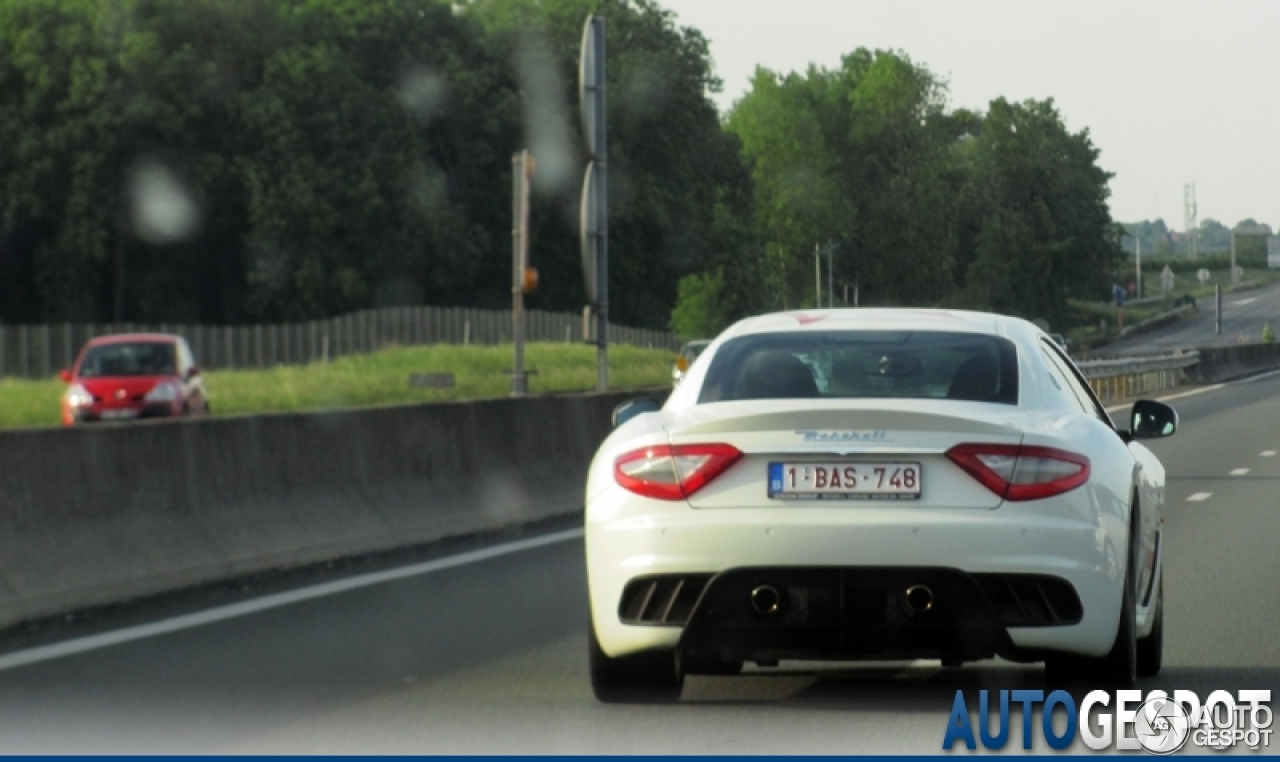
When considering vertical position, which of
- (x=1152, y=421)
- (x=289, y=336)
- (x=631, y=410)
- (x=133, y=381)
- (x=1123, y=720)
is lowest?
(x=289, y=336)

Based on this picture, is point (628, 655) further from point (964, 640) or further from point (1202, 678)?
point (1202, 678)

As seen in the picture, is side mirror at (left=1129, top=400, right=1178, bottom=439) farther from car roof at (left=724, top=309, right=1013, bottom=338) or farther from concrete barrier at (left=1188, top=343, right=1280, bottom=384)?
concrete barrier at (left=1188, top=343, right=1280, bottom=384)

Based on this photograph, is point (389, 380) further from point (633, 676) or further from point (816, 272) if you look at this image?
point (816, 272)

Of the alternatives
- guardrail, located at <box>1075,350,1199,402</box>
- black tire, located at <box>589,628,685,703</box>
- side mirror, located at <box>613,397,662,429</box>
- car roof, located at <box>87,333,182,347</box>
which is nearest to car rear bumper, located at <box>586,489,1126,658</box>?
black tire, located at <box>589,628,685,703</box>

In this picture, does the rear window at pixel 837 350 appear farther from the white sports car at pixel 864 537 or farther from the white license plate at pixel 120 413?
the white license plate at pixel 120 413

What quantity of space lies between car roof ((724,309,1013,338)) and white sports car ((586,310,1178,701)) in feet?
1.95

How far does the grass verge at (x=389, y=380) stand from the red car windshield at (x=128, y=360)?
177 inches

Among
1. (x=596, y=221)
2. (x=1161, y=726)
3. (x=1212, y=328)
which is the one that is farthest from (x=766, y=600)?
(x=1212, y=328)

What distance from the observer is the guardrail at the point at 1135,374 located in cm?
4656

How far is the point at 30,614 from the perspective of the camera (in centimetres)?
1112

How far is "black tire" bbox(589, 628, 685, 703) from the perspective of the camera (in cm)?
836

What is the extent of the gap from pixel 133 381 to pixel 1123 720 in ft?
92.4

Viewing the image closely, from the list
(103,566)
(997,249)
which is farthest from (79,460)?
(997,249)

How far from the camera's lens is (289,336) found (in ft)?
256
